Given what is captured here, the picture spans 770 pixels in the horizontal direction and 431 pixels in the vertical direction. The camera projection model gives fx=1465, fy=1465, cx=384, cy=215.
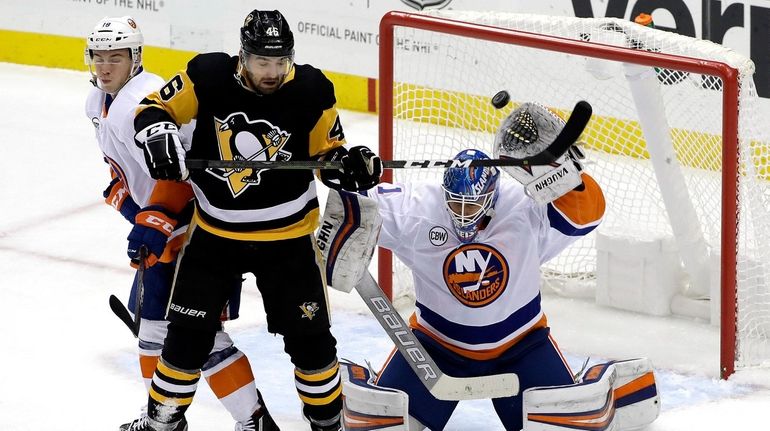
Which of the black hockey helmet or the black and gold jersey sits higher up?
the black hockey helmet

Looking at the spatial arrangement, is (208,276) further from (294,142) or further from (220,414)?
(220,414)

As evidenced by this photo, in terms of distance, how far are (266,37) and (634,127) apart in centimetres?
200

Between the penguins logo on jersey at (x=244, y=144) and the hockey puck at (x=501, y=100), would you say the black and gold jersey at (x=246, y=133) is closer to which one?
the penguins logo on jersey at (x=244, y=144)

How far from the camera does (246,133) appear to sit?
3109 millimetres

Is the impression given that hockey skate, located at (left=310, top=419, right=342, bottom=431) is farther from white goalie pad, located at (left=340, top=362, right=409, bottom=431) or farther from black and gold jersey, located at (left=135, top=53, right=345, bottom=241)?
black and gold jersey, located at (left=135, top=53, right=345, bottom=241)

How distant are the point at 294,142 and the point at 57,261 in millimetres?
2108

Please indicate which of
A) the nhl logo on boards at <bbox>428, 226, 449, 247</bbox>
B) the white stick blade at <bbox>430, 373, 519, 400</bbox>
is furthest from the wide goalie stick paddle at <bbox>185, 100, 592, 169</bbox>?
the white stick blade at <bbox>430, 373, 519, 400</bbox>

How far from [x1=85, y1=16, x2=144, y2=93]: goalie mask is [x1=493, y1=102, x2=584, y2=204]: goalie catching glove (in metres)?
0.90

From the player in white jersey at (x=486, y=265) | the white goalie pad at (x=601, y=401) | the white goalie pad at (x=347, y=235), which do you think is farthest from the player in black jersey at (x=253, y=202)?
the white goalie pad at (x=601, y=401)

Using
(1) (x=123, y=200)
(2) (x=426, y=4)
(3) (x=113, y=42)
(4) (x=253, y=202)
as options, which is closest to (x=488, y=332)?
(4) (x=253, y=202)

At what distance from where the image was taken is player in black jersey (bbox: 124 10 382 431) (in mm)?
3102

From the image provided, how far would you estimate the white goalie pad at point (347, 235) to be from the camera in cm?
334

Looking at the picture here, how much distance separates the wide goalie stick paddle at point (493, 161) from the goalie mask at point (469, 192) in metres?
0.07

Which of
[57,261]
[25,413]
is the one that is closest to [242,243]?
[25,413]
